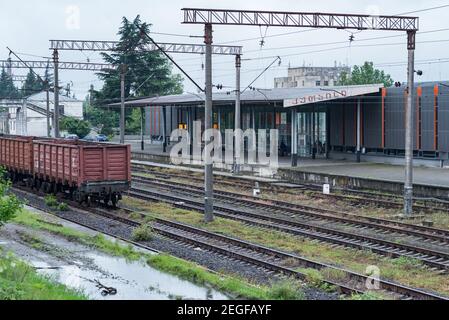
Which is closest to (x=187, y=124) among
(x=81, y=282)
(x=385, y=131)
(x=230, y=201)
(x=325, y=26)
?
(x=385, y=131)

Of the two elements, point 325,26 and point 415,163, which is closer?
point 325,26

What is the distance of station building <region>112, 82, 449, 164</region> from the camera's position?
40469 millimetres

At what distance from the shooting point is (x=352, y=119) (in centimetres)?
4725

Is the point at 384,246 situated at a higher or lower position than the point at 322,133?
lower

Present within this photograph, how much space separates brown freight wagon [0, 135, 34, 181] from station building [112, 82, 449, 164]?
12.3m

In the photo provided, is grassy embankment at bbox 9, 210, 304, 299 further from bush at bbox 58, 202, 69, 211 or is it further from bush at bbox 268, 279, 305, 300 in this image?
bush at bbox 58, 202, 69, 211

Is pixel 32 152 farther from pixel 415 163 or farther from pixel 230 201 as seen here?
pixel 415 163

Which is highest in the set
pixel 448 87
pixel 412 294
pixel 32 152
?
pixel 448 87


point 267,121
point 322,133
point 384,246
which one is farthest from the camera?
point 267,121

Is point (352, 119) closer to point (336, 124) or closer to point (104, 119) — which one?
point (336, 124)

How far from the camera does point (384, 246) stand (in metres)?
19.5

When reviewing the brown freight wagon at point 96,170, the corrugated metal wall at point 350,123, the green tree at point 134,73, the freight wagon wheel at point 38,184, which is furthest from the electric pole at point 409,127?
the green tree at point 134,73

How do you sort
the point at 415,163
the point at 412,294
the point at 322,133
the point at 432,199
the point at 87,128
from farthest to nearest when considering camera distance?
the point at 87,128 → the point at 322,133 → the point at 415,163 → the point at 432,199 → the point at 412,294

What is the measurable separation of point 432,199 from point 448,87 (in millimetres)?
12043
